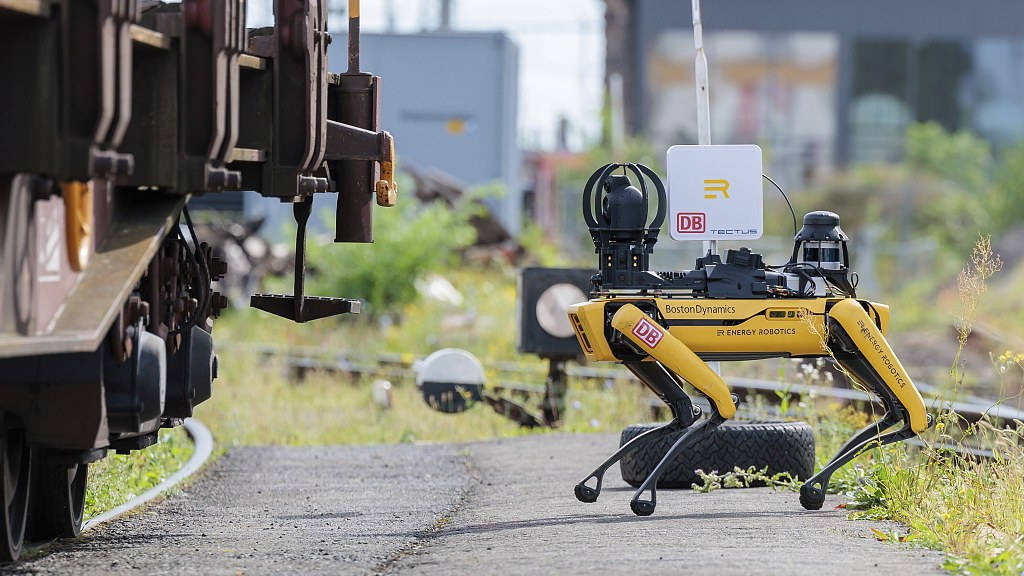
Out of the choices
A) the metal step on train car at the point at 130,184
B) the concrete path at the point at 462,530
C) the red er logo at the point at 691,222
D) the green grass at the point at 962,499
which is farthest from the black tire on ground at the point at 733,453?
the metal step on train car at the point at 130,184

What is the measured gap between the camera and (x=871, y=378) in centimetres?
827

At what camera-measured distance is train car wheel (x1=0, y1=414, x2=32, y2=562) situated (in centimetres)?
665

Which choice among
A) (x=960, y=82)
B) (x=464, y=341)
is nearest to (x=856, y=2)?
(x=960, y=82)

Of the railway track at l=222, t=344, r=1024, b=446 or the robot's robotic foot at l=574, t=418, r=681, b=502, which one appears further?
the railway track at l=222, t=344, r=1024, b=446

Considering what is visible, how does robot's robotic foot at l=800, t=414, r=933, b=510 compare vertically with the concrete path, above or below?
above

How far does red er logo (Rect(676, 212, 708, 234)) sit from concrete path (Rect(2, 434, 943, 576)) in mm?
1462

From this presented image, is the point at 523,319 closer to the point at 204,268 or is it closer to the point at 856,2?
the point at 204,268

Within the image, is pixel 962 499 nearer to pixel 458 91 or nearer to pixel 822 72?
pixel 458 91

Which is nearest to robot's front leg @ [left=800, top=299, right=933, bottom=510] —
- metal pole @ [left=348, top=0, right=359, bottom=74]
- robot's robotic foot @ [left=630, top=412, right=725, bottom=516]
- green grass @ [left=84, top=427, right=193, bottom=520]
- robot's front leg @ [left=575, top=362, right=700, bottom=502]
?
robot's robotic foot @ [left=630, top=412, right=725, bottom=516]

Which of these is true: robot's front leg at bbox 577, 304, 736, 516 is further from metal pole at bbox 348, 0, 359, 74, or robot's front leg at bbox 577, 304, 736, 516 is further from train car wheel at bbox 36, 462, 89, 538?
train car wheel at bbox 36, 462, 89, 538

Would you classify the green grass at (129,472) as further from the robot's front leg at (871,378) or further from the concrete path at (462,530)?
the robot's front leg at (871,378)

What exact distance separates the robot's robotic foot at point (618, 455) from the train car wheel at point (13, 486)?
278 cm

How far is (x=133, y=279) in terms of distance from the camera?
6.02m

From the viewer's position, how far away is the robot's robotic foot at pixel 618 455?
827 centimetres
